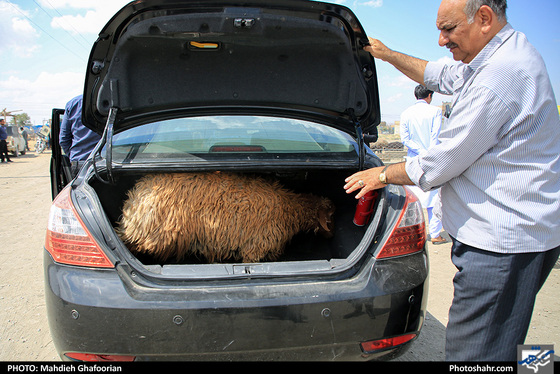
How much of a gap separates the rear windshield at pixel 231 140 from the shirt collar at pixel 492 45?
93 cm

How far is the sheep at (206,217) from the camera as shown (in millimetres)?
2365

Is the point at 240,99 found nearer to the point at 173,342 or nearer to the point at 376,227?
the point at 376,227

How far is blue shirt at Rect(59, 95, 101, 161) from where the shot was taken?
4.41 metres

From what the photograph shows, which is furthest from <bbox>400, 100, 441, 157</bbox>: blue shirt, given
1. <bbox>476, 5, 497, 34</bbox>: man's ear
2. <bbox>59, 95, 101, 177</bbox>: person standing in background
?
<bbox>59, 95, 101, 177</bbox>: person standing in background

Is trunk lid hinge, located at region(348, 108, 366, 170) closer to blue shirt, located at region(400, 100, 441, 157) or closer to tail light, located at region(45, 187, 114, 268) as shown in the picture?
tail light, located at region(45, 187, 114, 268)

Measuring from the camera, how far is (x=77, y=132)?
4473 millimetres

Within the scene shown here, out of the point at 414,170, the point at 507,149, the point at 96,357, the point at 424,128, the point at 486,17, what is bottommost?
the point at 96,357

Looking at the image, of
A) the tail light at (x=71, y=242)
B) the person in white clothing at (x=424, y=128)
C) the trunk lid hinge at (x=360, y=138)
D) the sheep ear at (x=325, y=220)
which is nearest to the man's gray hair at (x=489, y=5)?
the trunk lid hinge at (x=360, y=138)

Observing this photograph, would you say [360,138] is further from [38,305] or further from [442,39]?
[38,305]

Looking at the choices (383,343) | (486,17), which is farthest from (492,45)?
(383,343)

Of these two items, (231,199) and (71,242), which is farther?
(231,199)

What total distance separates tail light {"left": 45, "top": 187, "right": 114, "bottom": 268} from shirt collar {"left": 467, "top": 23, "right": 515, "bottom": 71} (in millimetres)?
Answer: 1937

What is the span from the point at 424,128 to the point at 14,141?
2201 centimetres
